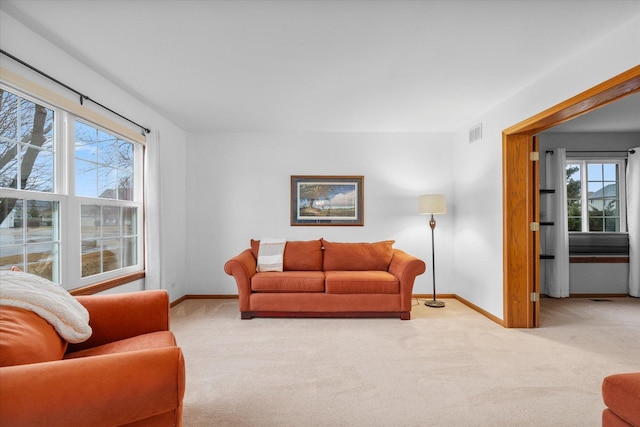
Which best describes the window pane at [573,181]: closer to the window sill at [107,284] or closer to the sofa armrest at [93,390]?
the sofa armrest at [93,390]

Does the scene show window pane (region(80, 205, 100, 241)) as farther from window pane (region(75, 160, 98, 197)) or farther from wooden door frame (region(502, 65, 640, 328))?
wooden door frame (region(502, 65, 640, 328))

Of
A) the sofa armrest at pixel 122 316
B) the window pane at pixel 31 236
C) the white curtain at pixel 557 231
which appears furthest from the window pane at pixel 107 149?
the white curtain at pixel 557 231

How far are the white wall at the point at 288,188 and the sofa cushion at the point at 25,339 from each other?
3.50 m

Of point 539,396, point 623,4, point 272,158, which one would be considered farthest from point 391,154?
point 539,396

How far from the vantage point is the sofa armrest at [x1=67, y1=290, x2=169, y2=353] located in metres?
1.98

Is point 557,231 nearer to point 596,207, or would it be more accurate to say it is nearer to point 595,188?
point 596,207

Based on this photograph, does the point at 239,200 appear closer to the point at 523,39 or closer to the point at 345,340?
the point at 345,340

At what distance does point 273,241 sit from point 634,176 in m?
5.52

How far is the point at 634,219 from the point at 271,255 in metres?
5.46

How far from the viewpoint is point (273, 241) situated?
4.59m

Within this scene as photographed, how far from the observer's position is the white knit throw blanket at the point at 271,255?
4.32 meters

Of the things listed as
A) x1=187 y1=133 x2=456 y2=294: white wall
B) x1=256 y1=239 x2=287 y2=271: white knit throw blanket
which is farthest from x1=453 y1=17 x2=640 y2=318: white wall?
x1=256 y1=239 x2=287 y2=271: white knit throw blanket

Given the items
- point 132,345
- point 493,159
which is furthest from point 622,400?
point 493,159

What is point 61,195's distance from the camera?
2756mm
